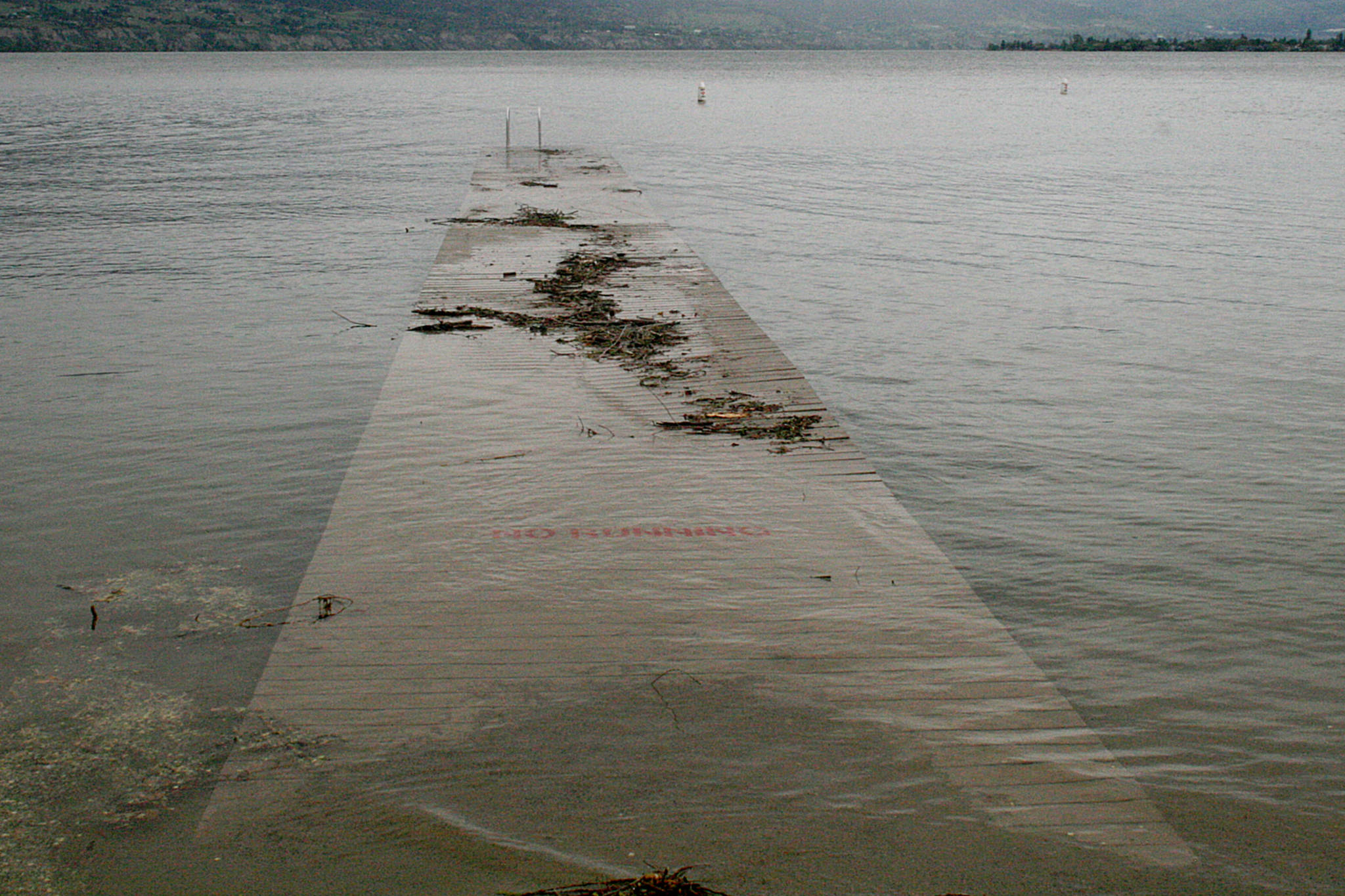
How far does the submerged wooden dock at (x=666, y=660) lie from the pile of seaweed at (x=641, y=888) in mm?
148

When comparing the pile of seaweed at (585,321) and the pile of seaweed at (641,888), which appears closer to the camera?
the pile of seaweed at (641,888)

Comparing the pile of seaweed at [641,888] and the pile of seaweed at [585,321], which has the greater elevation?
the pile of seaweed at [585,321]

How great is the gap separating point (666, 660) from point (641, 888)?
1.68 m

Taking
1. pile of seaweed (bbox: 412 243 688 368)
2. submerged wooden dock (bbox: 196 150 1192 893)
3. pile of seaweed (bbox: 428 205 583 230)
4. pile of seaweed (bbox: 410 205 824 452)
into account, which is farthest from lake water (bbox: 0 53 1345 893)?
pile of seaweed (bbox: 412 243 688 368)

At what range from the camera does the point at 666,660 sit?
5.70 metres

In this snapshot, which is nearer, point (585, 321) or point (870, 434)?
point (870, 434)

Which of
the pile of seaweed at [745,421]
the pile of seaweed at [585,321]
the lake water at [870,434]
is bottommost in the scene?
the lake water at [870,434]

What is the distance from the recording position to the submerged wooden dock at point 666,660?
15.1ft

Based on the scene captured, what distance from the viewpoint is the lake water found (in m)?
5.13

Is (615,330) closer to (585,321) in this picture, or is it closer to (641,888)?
(585,321)

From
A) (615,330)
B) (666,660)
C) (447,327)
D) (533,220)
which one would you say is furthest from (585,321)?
(533,220)

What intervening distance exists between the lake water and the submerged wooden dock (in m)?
0.39

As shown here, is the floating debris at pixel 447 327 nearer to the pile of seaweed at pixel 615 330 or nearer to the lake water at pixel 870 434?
the pile of seaweed at pixel 615 330

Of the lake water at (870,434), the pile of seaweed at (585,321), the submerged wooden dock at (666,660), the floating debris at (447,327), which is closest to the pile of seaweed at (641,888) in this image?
the submerged wooden dock at (666,660)
